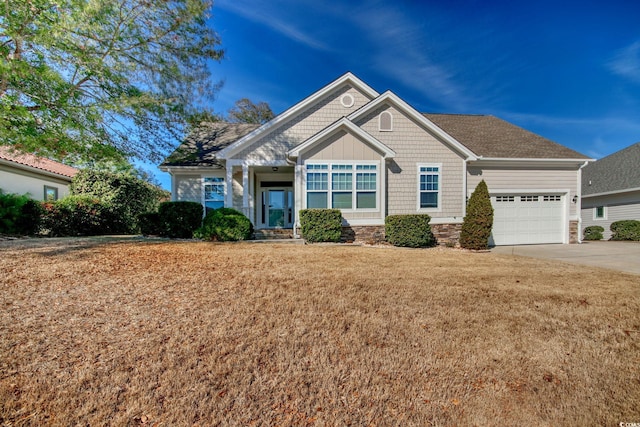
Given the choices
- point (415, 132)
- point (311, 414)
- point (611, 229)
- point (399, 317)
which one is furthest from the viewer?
point (611, 229)

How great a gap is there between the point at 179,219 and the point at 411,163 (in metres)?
9.68

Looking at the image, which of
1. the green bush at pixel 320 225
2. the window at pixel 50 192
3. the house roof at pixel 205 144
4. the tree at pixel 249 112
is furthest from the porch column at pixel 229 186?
the tree at pixel 249 112

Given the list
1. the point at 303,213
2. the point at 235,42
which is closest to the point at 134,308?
the point at 303,213

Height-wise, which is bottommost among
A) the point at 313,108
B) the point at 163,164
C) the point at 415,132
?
the point at 163,164

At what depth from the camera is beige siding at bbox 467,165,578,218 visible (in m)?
12.9

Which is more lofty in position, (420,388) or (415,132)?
(415,132)

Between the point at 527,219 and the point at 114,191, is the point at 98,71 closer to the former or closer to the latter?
the point at 114,191

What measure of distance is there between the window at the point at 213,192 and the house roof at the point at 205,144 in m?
0.73

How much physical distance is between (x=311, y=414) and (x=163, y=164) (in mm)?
13108

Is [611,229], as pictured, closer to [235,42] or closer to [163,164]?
[235,42]

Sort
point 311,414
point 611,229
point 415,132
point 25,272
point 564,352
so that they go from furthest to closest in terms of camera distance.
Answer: point 611,229, point 415,132, point 25,272, point 564,352, point 311,414

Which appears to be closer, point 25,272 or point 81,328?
point 81,328

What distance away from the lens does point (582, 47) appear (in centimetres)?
1268

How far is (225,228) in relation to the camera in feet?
33.2
